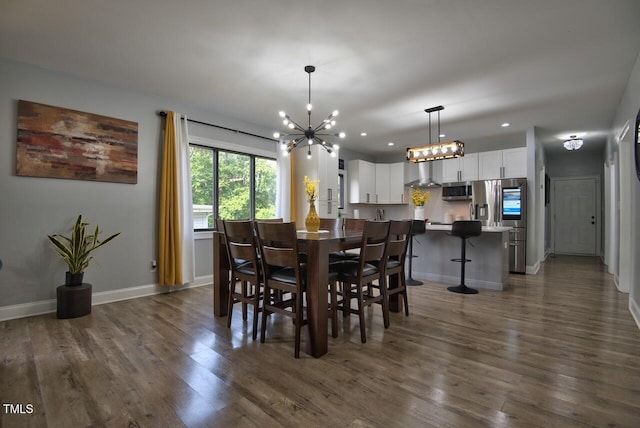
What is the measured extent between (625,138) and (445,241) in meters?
2.46

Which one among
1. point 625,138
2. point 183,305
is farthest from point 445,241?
point 183,305

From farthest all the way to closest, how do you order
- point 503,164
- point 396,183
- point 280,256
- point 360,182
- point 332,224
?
point 396,183
point 360,182
point 503,164
point 332,224
point 280,256

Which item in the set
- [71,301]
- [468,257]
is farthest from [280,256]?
[468,257]

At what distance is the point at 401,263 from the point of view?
10.5ft

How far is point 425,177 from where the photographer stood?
7.12 metres

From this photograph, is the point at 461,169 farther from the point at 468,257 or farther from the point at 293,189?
the point at 293,189

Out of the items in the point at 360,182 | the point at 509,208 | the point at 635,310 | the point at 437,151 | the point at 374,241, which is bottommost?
the point at 635,310

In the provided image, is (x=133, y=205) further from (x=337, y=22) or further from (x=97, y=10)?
(x=337, y=22)

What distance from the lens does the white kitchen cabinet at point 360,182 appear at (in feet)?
23.7

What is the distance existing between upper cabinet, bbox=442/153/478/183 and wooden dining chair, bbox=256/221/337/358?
5013 mm

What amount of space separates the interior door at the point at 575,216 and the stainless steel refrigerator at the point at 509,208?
3710 mm

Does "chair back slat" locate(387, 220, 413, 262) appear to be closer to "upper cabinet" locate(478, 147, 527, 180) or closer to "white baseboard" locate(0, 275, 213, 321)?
"white baseboard" locate(0, 275, 213, 321)

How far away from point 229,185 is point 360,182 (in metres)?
3.17

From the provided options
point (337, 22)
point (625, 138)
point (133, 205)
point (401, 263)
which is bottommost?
point (401, 263)
